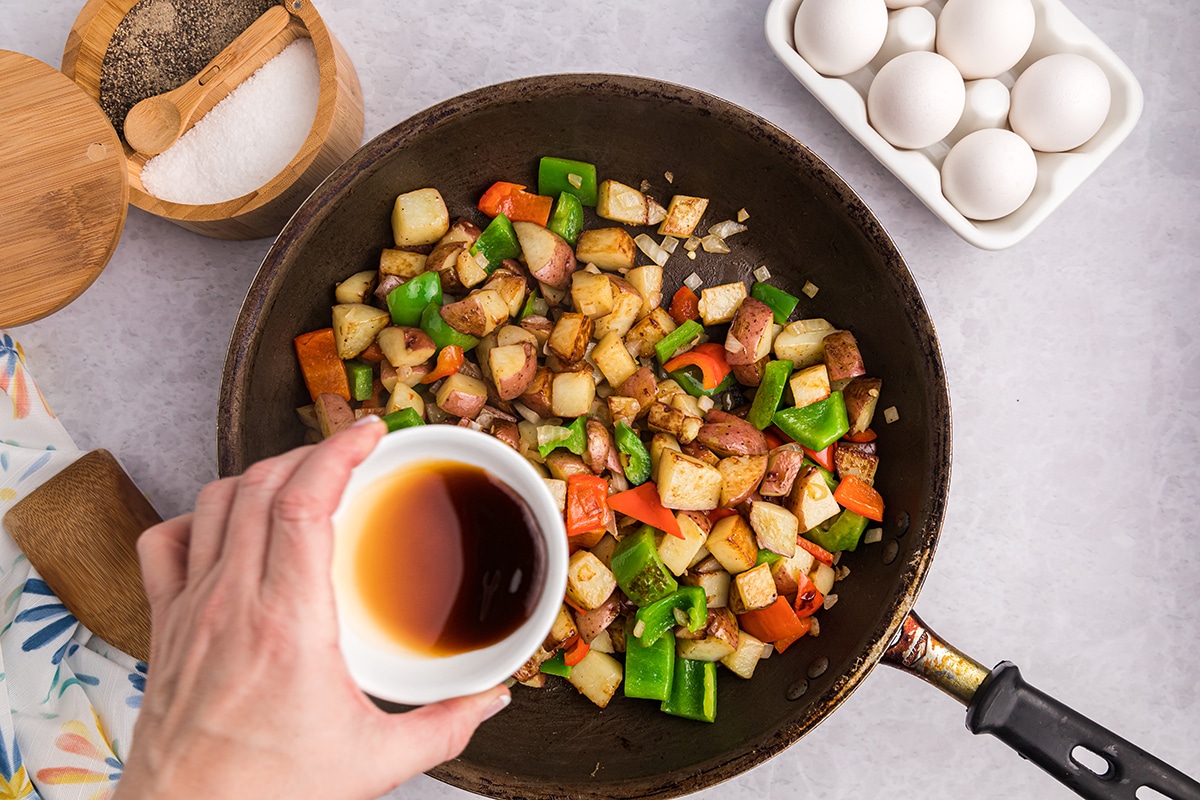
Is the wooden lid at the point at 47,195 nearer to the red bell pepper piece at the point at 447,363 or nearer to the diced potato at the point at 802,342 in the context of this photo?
the red bell pepper piece at the point at 447,363

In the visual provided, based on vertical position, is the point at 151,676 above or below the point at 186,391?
above

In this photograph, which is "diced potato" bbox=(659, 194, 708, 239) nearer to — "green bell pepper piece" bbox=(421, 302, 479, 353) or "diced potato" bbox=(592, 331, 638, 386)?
"diced potato" bbox=(592, 331, 638, 386)

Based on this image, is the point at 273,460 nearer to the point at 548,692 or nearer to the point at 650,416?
the point at 650,416

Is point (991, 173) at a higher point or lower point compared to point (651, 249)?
higher

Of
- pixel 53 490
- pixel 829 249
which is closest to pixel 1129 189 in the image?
pixel 829 249

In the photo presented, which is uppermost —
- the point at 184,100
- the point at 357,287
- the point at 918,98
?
the point at 918,98

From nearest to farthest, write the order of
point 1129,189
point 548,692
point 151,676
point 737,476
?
point 151,676
point 737,476
point 548,692
point 1129,189

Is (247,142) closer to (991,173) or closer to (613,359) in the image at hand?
(613,359)

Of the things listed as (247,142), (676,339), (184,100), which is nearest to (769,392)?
(676,339)
